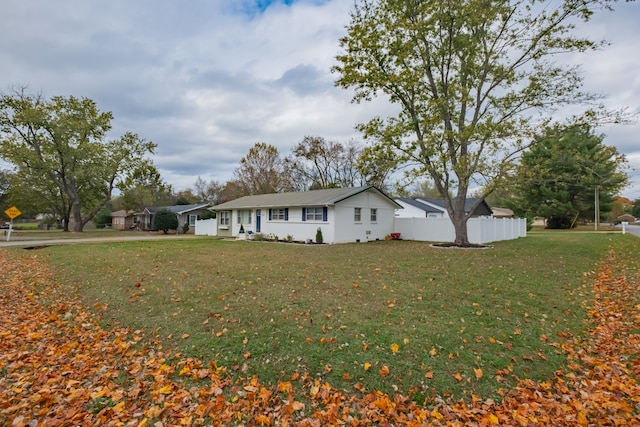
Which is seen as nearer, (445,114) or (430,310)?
(430,310)

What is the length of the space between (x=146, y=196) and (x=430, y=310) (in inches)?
1623

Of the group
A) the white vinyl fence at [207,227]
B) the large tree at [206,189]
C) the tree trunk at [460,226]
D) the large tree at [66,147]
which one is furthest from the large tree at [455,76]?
the large tree at [206,189]

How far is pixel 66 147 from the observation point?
2853 cm

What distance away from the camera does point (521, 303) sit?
19.7ft

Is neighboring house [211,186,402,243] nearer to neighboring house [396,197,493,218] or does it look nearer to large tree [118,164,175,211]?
neighboring house [396,197,493,218]

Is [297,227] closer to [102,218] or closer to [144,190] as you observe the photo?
[144,190]

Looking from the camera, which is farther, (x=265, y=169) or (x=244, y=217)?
(x=265, y=169)

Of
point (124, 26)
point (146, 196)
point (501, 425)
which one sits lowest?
point (501, 425)

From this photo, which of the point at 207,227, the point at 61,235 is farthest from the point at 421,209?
the point at 61,235

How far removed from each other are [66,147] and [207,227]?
14.9 meters

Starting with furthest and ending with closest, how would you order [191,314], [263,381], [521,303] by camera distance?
[521,303], [191,314], [263,381]

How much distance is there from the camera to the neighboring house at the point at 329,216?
18.3 metres

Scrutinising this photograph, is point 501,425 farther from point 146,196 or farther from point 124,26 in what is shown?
point 146,196

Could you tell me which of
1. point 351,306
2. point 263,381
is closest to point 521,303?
point 351,306
